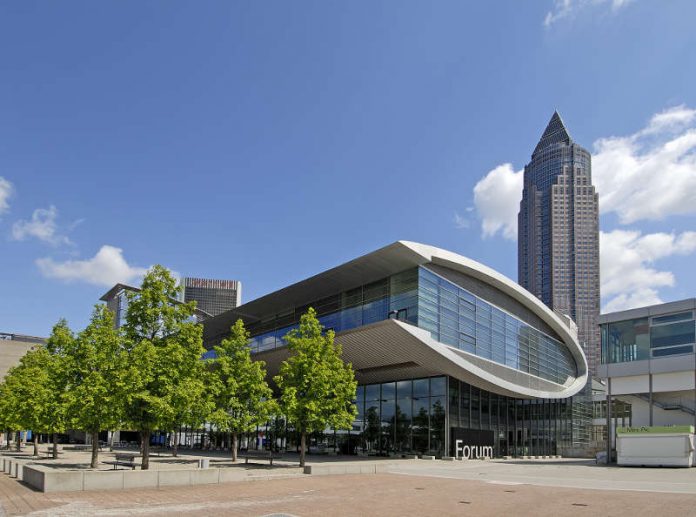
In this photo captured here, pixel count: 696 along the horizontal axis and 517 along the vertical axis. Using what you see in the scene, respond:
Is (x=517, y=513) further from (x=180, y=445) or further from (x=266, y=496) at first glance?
(x=180, y=445)

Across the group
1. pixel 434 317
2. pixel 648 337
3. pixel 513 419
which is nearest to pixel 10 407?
pixel 434 317

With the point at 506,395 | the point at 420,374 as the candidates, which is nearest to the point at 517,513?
the point at 420,374

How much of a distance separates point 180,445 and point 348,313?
120 ft

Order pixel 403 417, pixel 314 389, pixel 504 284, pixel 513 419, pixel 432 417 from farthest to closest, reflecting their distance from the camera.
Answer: pixel 513 419 < pixel 504 284 < pixel 403 417 < pixel 432 417 < pixel 314 389

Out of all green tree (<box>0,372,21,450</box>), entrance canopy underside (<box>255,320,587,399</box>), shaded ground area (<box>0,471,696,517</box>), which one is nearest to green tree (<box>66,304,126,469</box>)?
shaded ground area (<box>0,471,696,517</box>)

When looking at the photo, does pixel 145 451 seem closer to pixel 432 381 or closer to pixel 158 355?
pixel 158 355

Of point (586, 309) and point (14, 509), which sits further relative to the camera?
point (586, 309)

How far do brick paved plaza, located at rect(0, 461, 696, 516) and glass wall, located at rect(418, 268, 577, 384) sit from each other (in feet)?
50.8

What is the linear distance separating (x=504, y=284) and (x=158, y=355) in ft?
97.9

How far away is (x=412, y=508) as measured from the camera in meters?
15.6

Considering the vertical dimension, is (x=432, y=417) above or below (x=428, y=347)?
below

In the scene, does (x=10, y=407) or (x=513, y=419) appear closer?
(x=10, y=407)

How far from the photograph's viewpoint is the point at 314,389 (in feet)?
102

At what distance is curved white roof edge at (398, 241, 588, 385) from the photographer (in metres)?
38.2
